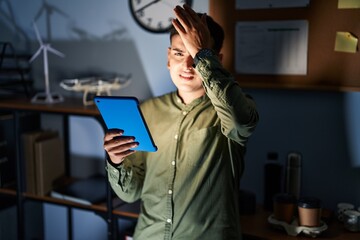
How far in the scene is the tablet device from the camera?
1.39m

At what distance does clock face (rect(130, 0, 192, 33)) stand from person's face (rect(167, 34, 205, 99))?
63 cm

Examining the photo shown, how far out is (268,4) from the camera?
191 cm

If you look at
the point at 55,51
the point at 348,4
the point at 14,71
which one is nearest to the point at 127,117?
the point at 348,4

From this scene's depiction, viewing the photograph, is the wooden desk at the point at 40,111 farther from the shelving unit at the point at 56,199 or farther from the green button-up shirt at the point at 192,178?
the green button-up shirt at the point at 192,178

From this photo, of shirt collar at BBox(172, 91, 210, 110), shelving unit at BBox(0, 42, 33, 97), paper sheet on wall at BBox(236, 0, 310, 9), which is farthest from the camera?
shelving unit at BBox(0, 42, 33, 97)

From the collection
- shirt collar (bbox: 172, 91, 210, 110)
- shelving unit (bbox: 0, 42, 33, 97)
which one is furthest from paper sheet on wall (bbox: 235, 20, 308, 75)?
shelving unit (bbox: 0, 42, 33, 97)

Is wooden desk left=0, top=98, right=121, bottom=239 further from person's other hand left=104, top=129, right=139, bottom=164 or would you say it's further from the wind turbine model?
person's other hand left=104, top=129, right=139, bottom=164

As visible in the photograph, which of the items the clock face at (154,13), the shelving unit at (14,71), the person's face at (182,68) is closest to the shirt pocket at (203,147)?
the person's face at (182,68)

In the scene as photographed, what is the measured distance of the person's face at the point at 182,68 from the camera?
1.52 meters

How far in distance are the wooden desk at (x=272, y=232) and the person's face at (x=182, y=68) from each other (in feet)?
1.97

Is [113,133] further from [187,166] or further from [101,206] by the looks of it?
[101,206]

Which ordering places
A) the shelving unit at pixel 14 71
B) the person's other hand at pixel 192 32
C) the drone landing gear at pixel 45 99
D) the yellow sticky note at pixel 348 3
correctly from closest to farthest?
the person's other hand at pixel 192 32 < the yellow sticky note at pixel 348 3 < the drone landing gear at pixel 45 99 < the shelving unit at pixel 14 71

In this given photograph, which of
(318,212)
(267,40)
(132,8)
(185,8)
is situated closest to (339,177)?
(318,212)

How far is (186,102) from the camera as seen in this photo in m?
1.63
